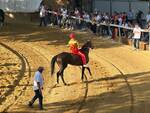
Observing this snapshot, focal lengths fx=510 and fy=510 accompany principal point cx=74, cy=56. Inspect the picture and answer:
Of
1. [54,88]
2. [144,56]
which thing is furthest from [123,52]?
[54,88]

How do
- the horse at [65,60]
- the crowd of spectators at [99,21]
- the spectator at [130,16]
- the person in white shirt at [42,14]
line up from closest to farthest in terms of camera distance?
the horse at [65,60] → the crowd of spectators at [99,21] → the spectator at [130,16] → the person in white shirt at [42,14]

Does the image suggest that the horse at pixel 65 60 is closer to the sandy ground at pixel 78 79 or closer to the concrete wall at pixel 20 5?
the sandy ground at pixel 78 79

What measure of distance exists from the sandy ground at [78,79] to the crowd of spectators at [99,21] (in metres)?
1.04

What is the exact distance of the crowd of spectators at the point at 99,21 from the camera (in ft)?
111

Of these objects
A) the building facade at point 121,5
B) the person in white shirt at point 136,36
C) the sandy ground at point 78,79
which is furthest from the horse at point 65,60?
the building facade at point 121,5

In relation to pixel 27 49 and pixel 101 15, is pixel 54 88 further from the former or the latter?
pixel 101 15

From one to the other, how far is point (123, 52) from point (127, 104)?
10.9 m

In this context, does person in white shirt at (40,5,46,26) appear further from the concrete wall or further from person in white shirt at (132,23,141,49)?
person in white shirt at (132,23,141,49)

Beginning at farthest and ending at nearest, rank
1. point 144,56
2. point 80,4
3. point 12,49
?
point 80,4
point 12,49
point 144,56

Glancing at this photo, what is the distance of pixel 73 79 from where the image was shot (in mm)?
23031

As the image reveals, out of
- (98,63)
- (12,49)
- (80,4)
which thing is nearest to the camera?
(98,63)

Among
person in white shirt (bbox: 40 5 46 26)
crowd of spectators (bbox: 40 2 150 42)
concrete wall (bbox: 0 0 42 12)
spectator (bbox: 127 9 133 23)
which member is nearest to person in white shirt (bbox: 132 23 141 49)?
crowd of spectators (bbox: 40 2 150 42)

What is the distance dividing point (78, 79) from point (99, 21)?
12.9m

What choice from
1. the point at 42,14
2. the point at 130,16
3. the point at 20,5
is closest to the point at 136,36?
the point at 130,16
